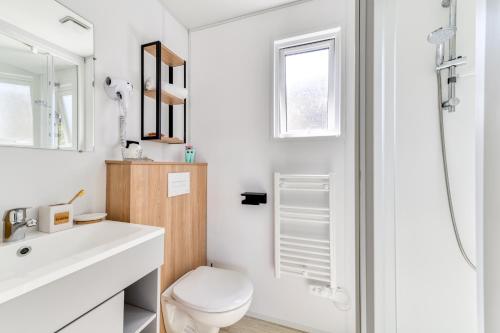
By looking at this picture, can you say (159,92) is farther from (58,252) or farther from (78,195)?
(58,252)

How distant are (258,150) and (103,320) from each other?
4.31 feet

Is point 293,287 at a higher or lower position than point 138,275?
lower

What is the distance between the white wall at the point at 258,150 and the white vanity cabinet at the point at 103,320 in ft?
3.40

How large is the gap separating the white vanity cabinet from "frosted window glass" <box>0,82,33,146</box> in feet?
2.49

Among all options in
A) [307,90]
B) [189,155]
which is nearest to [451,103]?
[307,90]

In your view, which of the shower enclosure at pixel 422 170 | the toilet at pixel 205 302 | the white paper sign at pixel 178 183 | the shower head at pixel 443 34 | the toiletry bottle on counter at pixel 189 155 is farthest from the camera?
the toiletry bottle on counter at pixel 189 155

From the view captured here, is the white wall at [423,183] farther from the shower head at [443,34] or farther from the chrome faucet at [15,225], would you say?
the chrome faucet at [15,225]

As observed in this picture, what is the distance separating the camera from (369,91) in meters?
0.62

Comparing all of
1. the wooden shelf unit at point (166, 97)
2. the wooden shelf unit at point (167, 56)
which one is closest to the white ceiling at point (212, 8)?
the wooden shelf unit at point (167, 56)

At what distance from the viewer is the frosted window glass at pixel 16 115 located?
842 mm

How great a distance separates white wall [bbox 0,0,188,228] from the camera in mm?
879

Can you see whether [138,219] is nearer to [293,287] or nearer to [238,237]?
[238,237]

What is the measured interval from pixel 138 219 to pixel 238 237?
0.84 metres

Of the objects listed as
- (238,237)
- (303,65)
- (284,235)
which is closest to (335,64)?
(303,65)
